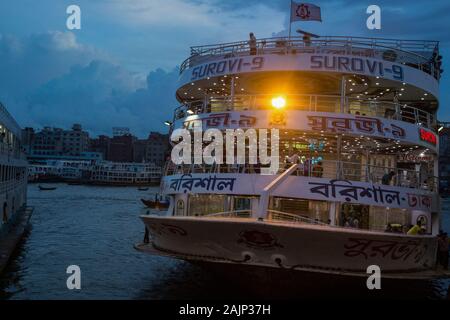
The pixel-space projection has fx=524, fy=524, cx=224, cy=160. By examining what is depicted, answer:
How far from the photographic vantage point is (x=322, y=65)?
17766mm

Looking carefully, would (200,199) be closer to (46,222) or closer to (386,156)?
(386,156)

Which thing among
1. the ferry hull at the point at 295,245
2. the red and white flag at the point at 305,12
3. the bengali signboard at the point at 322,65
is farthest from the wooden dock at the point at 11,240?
the red and white flag at the point at 305,12

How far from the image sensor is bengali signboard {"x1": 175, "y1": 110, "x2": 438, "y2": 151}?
55.9 feet

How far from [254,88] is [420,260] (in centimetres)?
943

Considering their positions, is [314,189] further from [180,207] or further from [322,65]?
[180,207]

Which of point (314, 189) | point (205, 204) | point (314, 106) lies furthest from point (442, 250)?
point (205, 204)

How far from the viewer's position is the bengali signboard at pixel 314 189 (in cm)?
1587

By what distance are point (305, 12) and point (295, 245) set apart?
397 inches

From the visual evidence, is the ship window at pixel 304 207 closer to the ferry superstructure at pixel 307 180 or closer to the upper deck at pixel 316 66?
the ferry superstructure at pixel 307 180

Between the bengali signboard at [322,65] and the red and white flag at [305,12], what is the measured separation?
2.39m

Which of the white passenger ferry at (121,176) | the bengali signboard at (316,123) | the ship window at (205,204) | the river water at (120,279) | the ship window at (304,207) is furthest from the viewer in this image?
the white passenger ferry at (121,176)

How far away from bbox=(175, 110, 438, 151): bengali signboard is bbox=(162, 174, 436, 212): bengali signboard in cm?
185

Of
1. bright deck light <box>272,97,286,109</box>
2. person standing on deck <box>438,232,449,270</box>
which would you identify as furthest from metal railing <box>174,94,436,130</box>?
person standing on deck <box>438,232,449,270</box>
